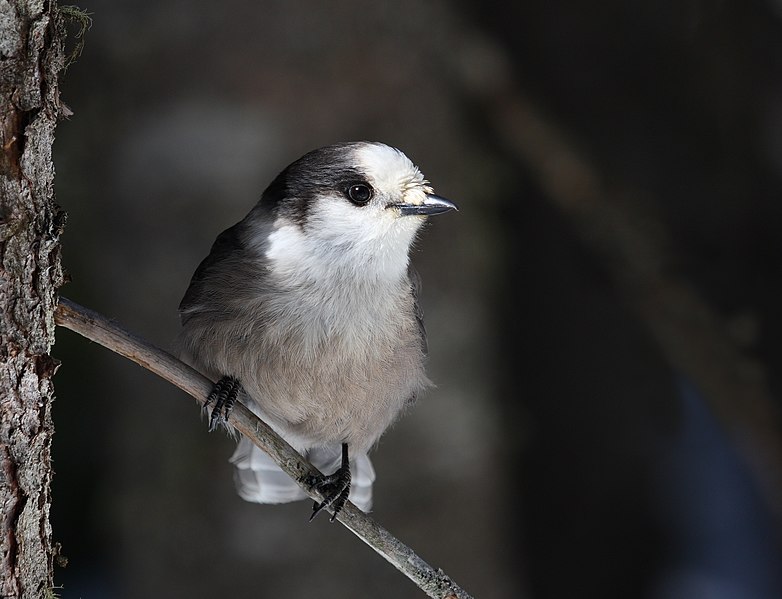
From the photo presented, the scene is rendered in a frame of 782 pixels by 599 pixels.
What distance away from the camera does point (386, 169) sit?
2.49 m

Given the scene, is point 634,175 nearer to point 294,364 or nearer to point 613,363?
point 613,363

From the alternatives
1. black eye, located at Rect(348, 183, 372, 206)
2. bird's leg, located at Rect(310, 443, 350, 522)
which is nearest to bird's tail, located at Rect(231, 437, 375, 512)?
bird's leg, located at Rect(310, 443, 350, 522)

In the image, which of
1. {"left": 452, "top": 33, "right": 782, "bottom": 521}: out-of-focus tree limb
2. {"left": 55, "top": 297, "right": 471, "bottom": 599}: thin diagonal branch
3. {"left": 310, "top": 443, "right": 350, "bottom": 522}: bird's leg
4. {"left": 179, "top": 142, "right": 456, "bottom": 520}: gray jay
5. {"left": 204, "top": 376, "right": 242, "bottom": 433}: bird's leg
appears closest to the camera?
{"left": 55, "top": 297, "right": 471, "bottom": 599}: thin diagonal branch

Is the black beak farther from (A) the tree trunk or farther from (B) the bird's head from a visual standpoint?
(A) the tree trunk

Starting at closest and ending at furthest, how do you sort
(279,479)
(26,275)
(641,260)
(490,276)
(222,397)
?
1. (26,275)
2. (222,397)
3. (279,479)
4. (641,260)
5. (490,276)

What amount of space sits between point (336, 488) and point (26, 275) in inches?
56.0

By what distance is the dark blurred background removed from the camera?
3.68 m

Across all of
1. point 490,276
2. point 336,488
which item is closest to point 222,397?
point 336,488

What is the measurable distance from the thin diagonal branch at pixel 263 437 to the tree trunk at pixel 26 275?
103mm

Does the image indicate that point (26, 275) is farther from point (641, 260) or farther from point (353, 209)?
point (641, 260)

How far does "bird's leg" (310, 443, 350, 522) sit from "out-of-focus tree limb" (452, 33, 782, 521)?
1.65 metres

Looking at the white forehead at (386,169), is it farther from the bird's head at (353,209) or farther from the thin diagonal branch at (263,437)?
the thin diagonal branch at (263,437)

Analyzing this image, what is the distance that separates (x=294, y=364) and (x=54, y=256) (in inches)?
37.9

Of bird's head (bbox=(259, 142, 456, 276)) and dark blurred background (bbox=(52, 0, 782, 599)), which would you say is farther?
dark blurred background (bbox=(52, 0, 782, 599))
